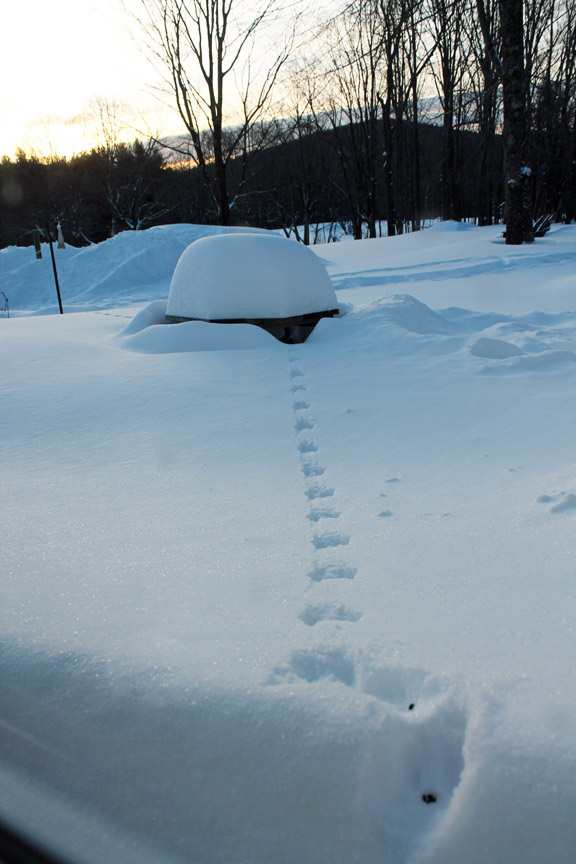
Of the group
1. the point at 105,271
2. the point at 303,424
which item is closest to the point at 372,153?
the point at 105,271

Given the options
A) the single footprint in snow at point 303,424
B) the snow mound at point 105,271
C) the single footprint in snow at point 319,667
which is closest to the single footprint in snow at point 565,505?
the single footprint in snow at point 319,667

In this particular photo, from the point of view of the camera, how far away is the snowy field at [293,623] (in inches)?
36.2

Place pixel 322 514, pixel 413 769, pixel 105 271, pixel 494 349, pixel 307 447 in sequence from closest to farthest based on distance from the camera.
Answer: pixel 413 769 < pixel 322 514 < pixel 307 447 < pixel 494 349 < pixel 105 271

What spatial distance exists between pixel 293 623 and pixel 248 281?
397 centimetres

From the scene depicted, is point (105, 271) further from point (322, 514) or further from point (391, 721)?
point (391, 721)

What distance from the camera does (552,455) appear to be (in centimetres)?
221

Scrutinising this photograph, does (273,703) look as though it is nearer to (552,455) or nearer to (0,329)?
(552,455)

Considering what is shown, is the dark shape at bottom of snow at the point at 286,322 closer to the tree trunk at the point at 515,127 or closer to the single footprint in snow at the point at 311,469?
the single footprint in snow at the point at 311,469

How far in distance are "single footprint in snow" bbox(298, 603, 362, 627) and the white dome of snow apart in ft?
12.3

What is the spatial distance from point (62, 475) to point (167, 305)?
11.8 ft

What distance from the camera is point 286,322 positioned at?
16.1ft

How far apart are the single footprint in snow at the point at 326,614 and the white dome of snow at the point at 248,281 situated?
12.3ft

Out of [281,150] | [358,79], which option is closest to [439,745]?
[358,79]

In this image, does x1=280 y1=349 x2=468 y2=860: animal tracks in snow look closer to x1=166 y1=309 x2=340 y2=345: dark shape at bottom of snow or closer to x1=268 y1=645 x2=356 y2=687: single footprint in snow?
x1=268 y1=645 x2=356 y2=687: single footprint in snow
